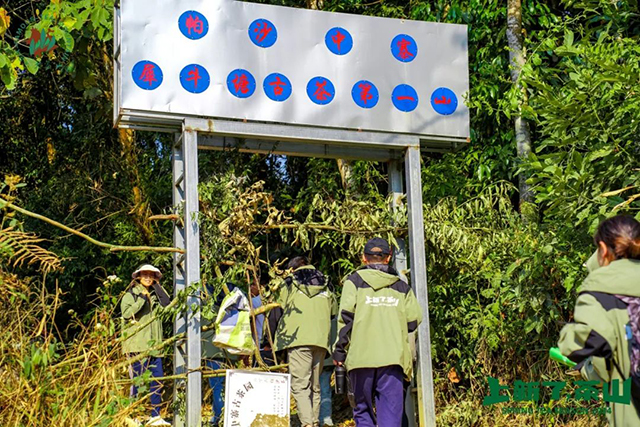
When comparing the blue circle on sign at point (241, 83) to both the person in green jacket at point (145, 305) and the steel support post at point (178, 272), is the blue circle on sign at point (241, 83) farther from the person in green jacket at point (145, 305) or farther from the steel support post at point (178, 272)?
the person in green jacket at point (145, 305)

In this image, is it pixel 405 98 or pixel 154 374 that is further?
pixel 154 374

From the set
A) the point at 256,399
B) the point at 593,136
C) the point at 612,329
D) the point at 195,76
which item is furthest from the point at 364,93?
the point at 612,329

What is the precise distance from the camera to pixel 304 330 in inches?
321

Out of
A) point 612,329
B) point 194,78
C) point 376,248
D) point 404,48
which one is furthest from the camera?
point 404,48

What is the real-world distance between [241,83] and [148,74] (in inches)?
32.3

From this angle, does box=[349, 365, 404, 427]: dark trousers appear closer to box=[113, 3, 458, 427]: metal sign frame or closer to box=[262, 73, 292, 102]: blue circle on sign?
box=[113, 3, 458, 427]: metal sign frame

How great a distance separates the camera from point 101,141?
43.5 feet

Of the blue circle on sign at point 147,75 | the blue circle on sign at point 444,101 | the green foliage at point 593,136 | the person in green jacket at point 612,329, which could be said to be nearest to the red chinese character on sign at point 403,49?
the blue circle on sign at point 444,101

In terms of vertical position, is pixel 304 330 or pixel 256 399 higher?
pixel 304 330

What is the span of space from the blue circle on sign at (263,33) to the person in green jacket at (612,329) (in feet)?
14.4

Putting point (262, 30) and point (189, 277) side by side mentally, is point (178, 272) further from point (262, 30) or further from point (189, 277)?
point (262, 30)

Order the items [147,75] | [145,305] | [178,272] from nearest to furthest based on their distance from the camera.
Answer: [147,75] → [178,272] → [145,305]

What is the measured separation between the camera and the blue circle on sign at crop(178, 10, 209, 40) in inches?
291

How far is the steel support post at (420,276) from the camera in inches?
307
